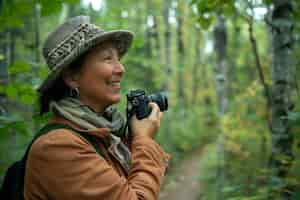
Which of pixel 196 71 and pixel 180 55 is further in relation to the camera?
pixel 196 71

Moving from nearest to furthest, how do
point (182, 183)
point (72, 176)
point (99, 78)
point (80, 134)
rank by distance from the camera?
1. point (72, 176)
2. point (80, 134)
3. point (99, 78)
4. point (182, 183)

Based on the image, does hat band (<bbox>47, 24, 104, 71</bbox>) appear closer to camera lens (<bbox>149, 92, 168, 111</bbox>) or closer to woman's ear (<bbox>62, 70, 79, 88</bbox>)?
woman's ear (<bbox>62, 70, 79, 88</bbox>)

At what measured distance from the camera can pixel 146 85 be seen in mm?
20734

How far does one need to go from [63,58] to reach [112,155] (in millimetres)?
592

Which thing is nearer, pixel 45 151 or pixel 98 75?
pixel 45 151

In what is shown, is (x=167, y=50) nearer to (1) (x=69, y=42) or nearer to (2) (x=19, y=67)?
(2) (x=19, y=67)

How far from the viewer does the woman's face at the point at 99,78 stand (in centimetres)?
197

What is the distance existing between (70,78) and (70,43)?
21cm

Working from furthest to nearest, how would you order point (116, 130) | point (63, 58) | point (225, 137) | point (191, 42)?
1. point (191, 42)
2. point (225, 137)
3. point (116, 130)
4. point (63, 58)

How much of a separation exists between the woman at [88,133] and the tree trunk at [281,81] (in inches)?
81.2

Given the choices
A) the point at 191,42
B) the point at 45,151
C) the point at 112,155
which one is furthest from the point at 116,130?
the point at 191,42

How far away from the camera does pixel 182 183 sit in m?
11.5

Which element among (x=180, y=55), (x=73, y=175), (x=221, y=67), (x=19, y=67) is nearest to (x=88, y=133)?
(x=73, y=175)

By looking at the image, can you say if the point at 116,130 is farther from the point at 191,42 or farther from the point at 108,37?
the point at 191,42
